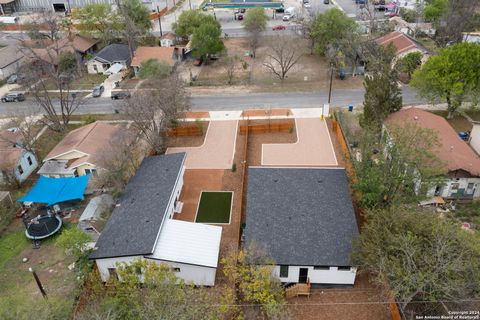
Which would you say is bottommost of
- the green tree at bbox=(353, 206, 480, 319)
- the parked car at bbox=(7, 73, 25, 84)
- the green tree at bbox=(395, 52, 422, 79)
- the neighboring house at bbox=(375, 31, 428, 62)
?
the parked car at bbox=(7, 73, 25, 84)

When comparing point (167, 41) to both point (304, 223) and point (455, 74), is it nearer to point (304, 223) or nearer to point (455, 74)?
point (455, 74)

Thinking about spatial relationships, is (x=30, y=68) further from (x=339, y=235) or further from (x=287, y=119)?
(x=339, y=235)

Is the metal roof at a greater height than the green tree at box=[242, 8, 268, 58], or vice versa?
the green tree at box=[242, 8, 268, 58]

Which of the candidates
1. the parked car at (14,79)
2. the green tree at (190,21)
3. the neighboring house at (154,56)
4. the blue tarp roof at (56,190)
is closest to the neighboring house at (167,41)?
the green tree at (190,21)

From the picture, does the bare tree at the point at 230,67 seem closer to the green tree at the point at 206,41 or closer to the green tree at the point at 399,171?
the green tree at the point at 206,41

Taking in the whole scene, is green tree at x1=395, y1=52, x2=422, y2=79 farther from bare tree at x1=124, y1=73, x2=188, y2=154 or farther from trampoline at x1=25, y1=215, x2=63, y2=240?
trampoline at x1=25, y1=215, x2=63, y2=240

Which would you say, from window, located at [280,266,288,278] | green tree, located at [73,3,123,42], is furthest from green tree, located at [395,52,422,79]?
green tree, located at [73,3,123,42]

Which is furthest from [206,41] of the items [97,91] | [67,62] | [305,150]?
[305,150]
